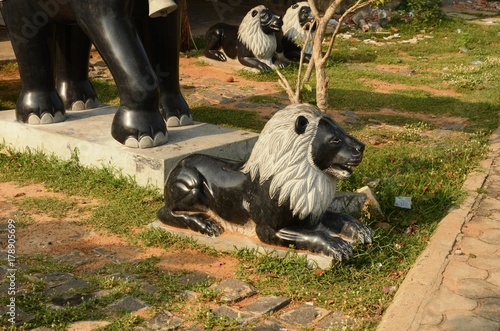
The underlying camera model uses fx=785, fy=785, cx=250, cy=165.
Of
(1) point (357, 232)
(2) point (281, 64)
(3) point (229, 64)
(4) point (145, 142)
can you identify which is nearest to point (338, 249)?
(1) point (357, 232)

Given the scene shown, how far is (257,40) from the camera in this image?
456 inches

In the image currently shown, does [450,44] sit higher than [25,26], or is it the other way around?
[25,26]

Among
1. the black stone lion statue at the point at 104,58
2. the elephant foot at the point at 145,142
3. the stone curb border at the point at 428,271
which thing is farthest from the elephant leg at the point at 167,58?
the stone curb border at the point at 428,271

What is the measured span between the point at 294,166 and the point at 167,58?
2686 millimetres

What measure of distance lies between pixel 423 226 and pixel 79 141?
299 centimetres

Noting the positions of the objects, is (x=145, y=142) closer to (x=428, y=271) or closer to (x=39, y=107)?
(x=39, y=107)

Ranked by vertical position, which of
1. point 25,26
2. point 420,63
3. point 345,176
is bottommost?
point 420,63

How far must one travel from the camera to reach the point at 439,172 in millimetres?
6867

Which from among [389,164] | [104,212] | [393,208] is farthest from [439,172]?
[104,212]

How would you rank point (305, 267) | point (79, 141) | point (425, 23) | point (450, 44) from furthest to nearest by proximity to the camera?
point (425, 23)
point (450, 44)
point (79, 141)
point (305, 267)

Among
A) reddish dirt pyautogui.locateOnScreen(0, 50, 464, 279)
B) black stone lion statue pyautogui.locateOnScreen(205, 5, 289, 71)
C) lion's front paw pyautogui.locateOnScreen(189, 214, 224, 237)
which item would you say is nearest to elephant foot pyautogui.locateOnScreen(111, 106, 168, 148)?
reddish dirt pyautogui.locateOnScreen(0, 50, 464, 279)

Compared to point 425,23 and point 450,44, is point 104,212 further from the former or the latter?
point 425,23

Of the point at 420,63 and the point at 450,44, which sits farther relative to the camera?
the point at 450,44

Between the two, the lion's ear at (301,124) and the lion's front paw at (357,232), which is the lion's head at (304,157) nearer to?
the lion's ear at (301,124)
